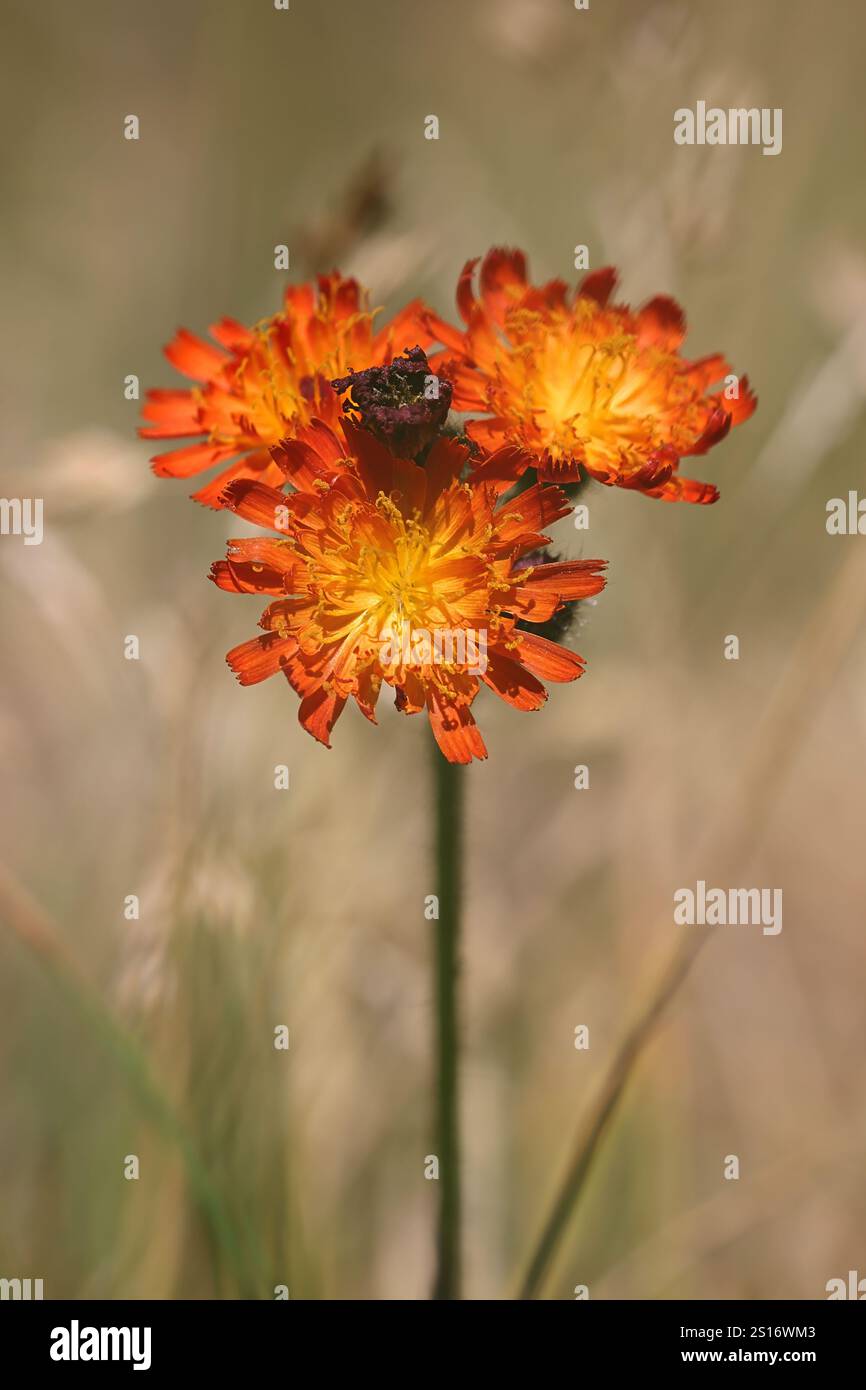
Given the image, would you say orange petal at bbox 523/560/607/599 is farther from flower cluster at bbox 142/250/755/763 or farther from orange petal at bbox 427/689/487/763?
orange petal at bbox 427/689/487/763

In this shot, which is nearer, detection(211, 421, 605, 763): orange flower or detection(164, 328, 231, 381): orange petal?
detection(211, 421, 605, 763): orange flower

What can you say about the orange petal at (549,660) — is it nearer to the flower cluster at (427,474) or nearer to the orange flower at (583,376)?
the flower cluster at (427,474)

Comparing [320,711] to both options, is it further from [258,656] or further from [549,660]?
[549,660]

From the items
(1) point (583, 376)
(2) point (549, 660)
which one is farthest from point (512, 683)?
(1) point (583, 376)

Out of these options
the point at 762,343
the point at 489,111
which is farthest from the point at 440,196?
the point at 762,343

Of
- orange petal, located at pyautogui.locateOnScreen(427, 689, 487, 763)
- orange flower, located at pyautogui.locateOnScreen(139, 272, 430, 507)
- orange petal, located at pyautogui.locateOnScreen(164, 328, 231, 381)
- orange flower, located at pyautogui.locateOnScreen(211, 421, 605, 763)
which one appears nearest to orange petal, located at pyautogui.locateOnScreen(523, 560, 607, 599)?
orange flower, located at pyautogui.locateOnScreen(211, 421, 605, 763)

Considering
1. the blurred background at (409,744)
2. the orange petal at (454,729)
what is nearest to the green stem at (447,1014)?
the orange petal at (454,729)
